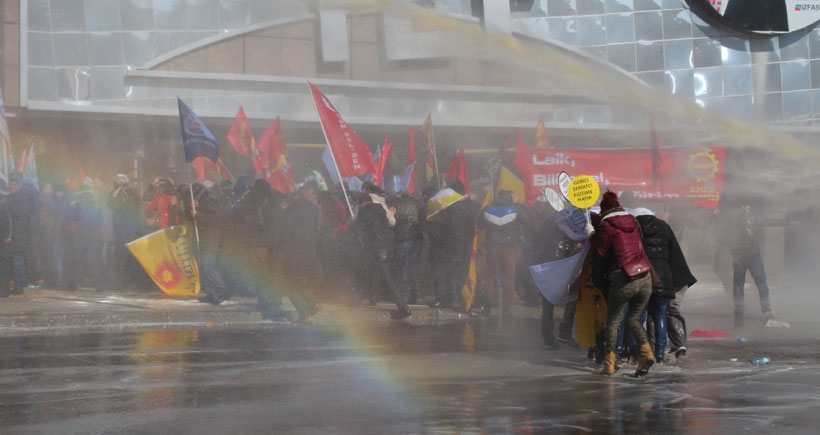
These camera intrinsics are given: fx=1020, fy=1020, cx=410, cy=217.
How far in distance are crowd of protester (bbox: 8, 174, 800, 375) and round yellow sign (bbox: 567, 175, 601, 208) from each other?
58.3 inches

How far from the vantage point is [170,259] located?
14.1 m

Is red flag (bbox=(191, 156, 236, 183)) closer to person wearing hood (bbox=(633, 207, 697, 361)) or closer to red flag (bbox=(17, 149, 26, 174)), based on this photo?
red flag (bbox=(17, 149, 26, 174))

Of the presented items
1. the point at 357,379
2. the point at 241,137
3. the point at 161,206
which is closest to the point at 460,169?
the point at 241,137

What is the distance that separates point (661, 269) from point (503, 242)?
15.1ft

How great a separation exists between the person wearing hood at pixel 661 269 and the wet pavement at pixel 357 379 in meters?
0.35

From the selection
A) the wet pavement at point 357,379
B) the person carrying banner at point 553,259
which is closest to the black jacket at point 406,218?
the wet pavement at point 357,379

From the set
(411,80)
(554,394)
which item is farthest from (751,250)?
(411,80)

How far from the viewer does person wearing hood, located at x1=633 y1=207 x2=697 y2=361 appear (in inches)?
344

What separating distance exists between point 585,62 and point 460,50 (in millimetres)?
7832

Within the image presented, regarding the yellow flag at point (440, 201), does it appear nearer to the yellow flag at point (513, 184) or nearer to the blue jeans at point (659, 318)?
the yellow flag at point (513, 184)

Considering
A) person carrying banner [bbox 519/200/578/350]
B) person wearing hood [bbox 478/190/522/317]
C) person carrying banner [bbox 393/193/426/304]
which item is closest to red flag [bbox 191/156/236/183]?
person carrying banner [bbox 393/193/426/304]

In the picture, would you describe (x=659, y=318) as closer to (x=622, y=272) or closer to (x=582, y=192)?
(x=622, y=272)

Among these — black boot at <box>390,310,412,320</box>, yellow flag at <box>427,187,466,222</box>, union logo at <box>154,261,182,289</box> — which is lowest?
black boot at <box>390,310,412,320</box>

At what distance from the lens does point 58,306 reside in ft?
41.4
